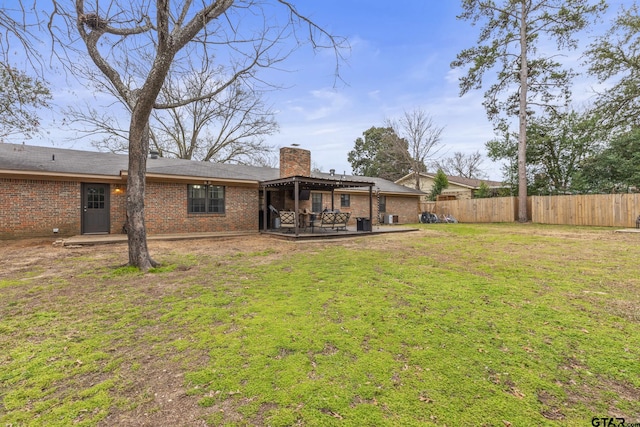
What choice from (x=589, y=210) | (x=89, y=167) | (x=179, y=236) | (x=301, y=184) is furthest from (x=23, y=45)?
(x=589, y=210)

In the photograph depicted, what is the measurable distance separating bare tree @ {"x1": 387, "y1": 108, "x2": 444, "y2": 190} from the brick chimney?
51.9ft

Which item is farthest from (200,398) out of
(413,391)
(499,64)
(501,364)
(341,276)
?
(499,64)

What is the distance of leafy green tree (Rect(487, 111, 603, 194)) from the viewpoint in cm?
1739

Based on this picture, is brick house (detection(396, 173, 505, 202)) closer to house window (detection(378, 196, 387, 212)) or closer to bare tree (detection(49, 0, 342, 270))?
house window (detection(378, 196, 387, 212))

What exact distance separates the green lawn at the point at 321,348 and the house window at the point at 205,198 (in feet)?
22.5

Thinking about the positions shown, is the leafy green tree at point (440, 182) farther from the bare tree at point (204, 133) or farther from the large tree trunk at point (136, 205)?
the large tree trunk at point (136, 205)

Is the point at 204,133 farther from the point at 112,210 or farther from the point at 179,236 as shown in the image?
the point at 179,236

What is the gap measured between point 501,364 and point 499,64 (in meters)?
22.3

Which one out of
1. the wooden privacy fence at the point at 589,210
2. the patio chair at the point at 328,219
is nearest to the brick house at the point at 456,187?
the wooden privacy fence at the point at 589,210

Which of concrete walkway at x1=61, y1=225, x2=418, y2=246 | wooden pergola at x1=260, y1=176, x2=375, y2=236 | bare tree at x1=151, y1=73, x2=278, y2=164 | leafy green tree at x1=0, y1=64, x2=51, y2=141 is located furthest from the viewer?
bare tree at x1=151, y1=73, x2=278, y2=164

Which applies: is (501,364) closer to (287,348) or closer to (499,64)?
(287,348)

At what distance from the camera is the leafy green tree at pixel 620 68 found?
15711 millimetres

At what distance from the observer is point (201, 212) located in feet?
40.3

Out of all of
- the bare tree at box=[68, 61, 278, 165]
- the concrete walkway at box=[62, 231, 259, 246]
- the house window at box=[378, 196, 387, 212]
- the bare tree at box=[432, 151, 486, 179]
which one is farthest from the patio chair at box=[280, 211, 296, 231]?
the bare tree at box=[432, 151, 486, 179]
